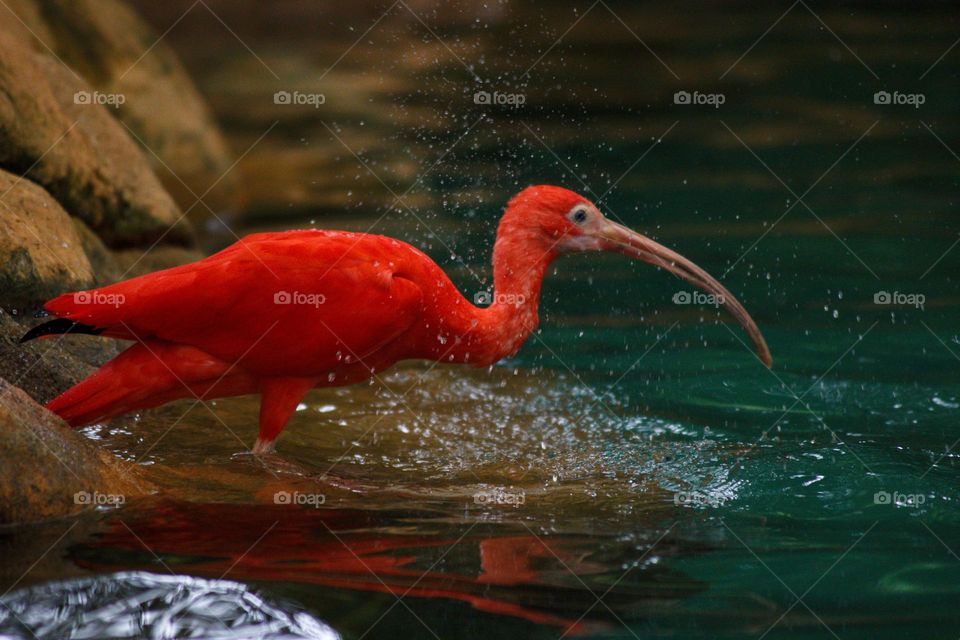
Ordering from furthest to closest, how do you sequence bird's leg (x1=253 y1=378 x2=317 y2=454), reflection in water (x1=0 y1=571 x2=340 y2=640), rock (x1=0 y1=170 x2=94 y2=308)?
rock (x1=0 y1=170 x2=94 y2=308)
bird's leg (x1=253 y1=378 x2=317 y2=454)
reflection in water (x1=0 y1=571 x2=340 y2=640)

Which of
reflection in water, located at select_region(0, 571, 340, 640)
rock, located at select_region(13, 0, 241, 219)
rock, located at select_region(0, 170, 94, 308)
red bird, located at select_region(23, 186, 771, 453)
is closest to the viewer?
reflection in water, located at select_region(0, 571, 340, 640)

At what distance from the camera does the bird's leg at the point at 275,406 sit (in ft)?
19.3

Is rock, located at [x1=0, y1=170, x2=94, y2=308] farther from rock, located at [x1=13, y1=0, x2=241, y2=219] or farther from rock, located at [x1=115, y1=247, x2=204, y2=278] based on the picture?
rock, located at [x1=13, y1=0, x2=241, y2=219]

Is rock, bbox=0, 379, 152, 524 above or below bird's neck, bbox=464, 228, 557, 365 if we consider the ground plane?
below

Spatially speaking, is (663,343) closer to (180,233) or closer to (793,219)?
(793,219)

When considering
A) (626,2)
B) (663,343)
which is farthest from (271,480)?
(626,2)

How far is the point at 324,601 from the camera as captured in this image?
13.8 ft

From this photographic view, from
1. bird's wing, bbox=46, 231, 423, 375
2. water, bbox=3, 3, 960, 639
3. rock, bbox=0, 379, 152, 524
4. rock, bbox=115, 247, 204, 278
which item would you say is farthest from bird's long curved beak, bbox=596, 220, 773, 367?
rock, bbox=115, 247, 204, 278

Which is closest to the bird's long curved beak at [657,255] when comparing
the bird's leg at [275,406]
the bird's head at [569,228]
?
the bird's head at [569,228]

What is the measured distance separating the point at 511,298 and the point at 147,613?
2675mm

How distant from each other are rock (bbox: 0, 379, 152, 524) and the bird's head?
7.55 feet

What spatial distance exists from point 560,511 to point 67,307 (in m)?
2.32

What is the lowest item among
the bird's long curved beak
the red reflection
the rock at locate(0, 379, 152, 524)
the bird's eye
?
the red reflection

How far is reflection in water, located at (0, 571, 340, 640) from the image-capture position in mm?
3977
